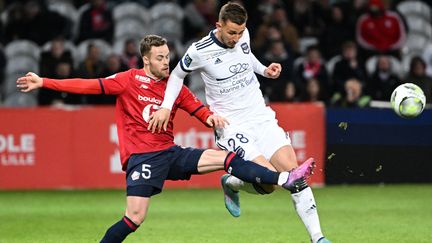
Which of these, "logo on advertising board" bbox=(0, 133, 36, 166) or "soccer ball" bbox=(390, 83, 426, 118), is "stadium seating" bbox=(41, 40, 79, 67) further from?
"soccer ball" bbox=(390, 83, 426, 118)

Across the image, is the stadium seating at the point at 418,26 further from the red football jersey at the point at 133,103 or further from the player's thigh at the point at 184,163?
the player's thigh at the point at 184,163

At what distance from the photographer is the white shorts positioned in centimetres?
945

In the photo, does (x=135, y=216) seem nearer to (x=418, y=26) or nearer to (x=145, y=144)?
(x=145, y=144)

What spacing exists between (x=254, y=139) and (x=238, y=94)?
1.52 ft

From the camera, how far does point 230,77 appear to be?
9625 mm

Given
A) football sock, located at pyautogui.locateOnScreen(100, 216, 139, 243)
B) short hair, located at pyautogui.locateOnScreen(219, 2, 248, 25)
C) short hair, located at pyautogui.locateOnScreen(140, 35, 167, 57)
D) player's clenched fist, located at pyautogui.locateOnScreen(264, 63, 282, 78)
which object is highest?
short hair, located at pyautogui.locateOnScreen(219, 2, 248, 25)

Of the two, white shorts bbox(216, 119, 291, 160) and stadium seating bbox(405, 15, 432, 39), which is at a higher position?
white shorts bbox(216, 119, 291, 160)

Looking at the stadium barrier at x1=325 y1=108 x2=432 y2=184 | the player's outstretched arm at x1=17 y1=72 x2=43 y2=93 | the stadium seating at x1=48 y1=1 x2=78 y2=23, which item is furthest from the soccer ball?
the stadium seating at x1=48 y1=1 x2=78 y2=23

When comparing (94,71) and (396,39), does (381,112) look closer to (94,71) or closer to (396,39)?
(396,39)

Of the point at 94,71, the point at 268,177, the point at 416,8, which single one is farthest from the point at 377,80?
the point at 268,177

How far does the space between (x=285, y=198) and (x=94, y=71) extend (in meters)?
4.92

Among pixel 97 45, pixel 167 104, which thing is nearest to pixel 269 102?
pixel 97 45

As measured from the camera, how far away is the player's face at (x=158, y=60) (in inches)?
353

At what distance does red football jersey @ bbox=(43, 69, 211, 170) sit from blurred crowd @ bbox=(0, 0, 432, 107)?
26.9 ft
